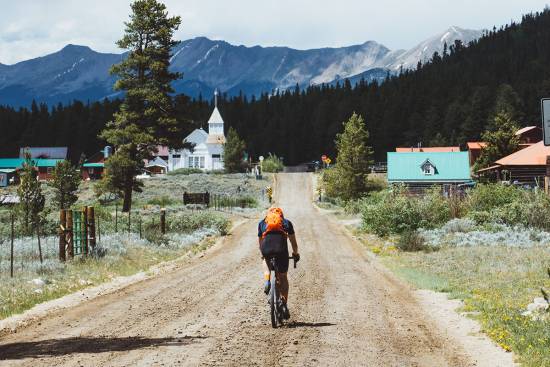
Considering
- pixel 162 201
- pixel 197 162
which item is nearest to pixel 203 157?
pixel 197 162

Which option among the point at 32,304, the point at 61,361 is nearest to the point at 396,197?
the point at 32,304

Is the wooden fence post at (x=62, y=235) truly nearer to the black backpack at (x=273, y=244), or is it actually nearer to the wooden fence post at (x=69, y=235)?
the wooden fence post at (x=69, y=235)

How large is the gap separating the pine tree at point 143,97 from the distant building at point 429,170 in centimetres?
3450

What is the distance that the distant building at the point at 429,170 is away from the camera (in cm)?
7250

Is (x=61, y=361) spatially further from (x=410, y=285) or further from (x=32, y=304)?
(x=410, y=285)

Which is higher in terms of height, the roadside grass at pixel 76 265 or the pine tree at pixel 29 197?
the pine tree at pixel 29 197

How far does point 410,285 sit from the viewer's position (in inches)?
675

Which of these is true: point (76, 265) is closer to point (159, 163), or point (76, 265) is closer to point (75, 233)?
point (75, 233)

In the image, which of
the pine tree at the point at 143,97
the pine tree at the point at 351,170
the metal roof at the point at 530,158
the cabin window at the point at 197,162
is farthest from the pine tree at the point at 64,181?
the cabin window at the point at 197,162

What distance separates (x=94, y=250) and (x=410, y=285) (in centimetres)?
1171

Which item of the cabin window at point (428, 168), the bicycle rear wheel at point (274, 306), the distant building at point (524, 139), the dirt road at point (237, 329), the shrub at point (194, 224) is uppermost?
the distant building at point (524, 139)

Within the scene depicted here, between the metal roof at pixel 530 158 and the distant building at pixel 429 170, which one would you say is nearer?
the metal roof at pixel 530 158

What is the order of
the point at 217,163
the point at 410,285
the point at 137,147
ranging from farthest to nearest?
the point at 217,163 → the point at 137,147 → the point at 410,285

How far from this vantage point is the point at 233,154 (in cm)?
10144
